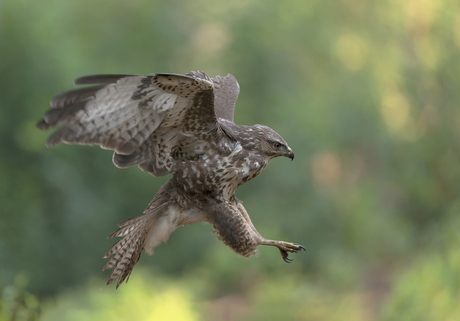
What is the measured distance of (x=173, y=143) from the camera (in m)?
4.67

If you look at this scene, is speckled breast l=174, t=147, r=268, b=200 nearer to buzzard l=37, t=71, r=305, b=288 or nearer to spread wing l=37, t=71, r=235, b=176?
buzzard l=37, t=71, r=305, b=288

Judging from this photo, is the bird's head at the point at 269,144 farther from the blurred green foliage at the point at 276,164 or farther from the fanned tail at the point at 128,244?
the blurred green foliage at the point at 276,164

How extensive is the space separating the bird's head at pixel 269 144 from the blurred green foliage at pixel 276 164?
13.2ft

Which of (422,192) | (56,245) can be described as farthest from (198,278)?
(422,192)

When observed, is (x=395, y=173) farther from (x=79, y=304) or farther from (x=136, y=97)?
(x=136, y=97)

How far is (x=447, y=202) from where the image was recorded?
13.4 metres

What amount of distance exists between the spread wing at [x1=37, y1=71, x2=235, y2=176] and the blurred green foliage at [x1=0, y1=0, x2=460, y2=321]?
13.2 feet

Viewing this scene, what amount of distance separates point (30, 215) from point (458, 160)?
8.57 meters

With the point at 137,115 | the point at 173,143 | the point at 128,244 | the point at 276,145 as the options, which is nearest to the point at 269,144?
the point at 276,145

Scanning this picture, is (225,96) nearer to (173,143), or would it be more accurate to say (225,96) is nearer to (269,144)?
(269,144)

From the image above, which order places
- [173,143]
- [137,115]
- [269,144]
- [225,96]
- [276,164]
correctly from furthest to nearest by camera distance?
[276,164], [225,96], [269,144], [173,143], [137,115]

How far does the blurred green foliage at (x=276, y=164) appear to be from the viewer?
10242mm

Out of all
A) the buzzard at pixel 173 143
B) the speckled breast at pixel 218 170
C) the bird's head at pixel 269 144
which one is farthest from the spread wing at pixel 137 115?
the bird's head at pixel 269 144

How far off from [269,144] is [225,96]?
3.19ft
